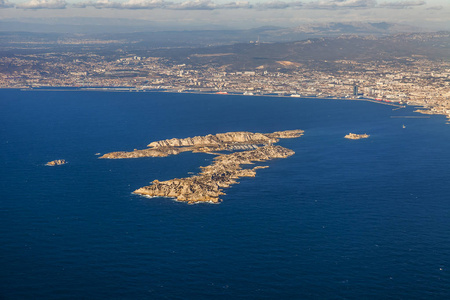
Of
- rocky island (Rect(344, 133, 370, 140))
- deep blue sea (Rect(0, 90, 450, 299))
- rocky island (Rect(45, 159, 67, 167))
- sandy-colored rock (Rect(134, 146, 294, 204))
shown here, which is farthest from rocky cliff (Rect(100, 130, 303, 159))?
rocky island (Rect(344, 133, 370, 140))

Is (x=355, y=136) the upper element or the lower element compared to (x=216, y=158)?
lower

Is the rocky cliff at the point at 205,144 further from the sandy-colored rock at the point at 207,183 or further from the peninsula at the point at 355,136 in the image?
the peninsula at the point at 355,136

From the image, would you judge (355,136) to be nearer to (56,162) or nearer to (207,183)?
(207,183)

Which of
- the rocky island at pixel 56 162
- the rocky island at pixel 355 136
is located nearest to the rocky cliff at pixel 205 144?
the rocky island at pixel 56 162

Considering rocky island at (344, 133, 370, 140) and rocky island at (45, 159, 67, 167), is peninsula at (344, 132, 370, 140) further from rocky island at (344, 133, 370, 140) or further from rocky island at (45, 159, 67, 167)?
rocky island at (45, 159, 67, 167)

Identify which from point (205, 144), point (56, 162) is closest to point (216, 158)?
point (205, 144)

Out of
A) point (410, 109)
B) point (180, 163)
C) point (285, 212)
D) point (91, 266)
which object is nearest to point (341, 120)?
point (410, 109)
